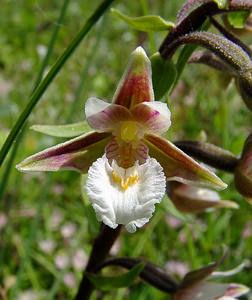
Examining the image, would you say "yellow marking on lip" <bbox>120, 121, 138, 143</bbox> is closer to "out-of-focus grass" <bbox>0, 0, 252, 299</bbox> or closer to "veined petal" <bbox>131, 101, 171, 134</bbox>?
"veined petal" <bbox>131, 101, 171, 134</bbox>

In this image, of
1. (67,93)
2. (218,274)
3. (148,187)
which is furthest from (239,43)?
(67,93)

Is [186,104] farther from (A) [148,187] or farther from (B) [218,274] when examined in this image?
(A) [148,187]

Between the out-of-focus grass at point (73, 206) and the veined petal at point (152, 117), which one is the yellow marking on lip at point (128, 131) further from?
the out-of-focus grass at point (73, 206)

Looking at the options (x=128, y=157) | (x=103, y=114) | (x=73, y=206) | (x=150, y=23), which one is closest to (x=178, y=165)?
(x=128, y=157)

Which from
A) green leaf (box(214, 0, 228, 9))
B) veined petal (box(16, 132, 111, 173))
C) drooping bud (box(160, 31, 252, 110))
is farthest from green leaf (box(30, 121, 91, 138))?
green leaf (box(214, 0, 228, 9))

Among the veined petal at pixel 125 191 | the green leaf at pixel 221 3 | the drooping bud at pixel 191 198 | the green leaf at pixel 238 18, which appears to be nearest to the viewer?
the veined petal at pixel 125 191

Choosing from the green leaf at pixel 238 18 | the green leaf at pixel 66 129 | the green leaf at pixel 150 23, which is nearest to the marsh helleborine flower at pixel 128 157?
the green leaf at pixel 66 129
